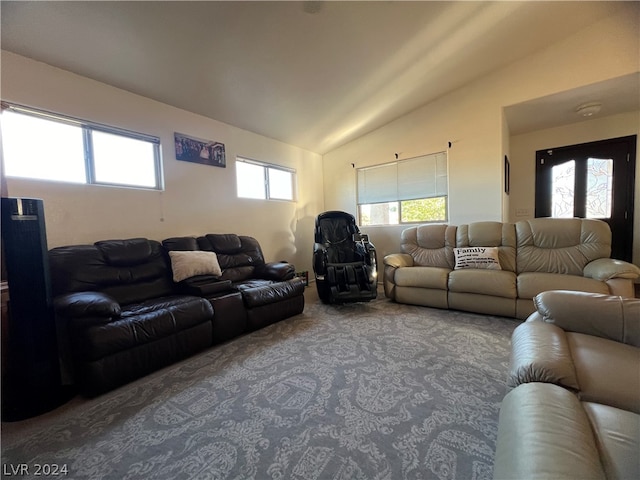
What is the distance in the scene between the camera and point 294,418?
4.70 ft

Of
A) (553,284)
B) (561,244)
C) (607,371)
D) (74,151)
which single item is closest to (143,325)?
(74,151)

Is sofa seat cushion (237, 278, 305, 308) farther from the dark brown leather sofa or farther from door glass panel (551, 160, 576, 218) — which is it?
door glass panel (551, 160, 576, 218)

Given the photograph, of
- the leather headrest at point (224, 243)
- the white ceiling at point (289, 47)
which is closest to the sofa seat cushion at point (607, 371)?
the white ceiling at point (289, 47)

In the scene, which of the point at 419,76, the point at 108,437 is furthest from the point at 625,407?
the point at 419,76

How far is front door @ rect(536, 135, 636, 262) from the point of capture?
3.65m

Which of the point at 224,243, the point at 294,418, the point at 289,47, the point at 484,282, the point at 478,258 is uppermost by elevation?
the point at 289,47

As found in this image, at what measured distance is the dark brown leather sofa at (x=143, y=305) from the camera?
1.69 m

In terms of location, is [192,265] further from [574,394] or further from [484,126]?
[484,126]

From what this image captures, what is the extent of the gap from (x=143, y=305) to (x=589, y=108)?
548cm

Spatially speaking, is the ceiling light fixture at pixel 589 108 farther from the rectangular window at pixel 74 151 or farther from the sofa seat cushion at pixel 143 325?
the rectangular window at pixel 74 151

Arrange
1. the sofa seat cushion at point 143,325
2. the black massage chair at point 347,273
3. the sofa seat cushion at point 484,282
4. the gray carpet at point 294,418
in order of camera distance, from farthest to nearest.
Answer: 1. the black massage chair at point 347,273
2. the sofa seat cushion at point 484,282
3. the sofa seat cushion at point 143,325
4. the gray carpet at point 294,418

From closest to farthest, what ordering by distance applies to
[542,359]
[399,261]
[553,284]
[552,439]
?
1. [552,439]
2. [542,359]
3. [553,284]
4. [399,261]

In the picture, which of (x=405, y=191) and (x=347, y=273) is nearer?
(x=347, y=273)

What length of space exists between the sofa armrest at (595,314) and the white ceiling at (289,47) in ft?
8.13
